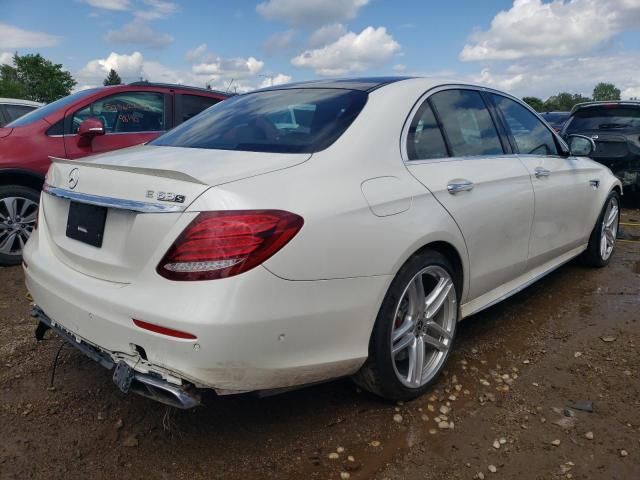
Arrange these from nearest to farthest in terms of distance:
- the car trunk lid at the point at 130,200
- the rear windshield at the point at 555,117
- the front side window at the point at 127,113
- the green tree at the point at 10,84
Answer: the car trunk lid at the point at 130,200 < the front side window at the point at 127,113 < the rear windshield at the point at 555,117 < the green tree at the point at 10,84

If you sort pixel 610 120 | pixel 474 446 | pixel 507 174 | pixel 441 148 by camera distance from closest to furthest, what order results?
1. pixel 474 446
2. pixel 441 148
3. pixel 507 174
4. pixel 610 120

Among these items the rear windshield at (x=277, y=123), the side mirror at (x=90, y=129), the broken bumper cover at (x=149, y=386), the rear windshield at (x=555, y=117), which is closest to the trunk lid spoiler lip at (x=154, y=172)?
the rear windshield at (x=277, y=123)

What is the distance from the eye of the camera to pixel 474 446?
2.38 m

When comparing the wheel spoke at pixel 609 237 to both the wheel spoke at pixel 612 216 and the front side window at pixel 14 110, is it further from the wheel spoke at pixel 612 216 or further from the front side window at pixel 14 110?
the front side window at pixel 14 110

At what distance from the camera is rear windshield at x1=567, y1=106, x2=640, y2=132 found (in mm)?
7988

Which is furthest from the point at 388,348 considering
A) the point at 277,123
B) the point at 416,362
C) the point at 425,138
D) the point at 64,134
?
the point at 64,134

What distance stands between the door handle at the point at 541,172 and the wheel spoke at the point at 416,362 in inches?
62.7

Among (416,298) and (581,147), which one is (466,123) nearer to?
(416,298)

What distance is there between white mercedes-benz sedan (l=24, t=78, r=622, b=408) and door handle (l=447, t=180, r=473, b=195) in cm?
1

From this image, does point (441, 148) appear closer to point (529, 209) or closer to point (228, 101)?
point (529, 209)

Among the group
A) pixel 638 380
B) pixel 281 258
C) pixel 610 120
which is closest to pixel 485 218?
pixel 638 380

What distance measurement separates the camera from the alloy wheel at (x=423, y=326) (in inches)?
103

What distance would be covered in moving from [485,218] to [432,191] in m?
0.52

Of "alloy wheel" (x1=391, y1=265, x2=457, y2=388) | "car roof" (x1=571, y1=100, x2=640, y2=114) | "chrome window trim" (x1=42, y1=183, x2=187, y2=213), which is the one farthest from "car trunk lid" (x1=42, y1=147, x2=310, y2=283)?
"car roof" (x1=571, y1=100, x2=640, y2=114)
